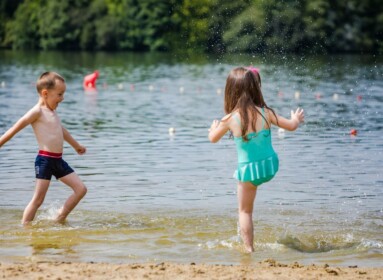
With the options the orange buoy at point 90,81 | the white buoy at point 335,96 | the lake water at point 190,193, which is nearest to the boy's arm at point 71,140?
the lake water at point 190,193

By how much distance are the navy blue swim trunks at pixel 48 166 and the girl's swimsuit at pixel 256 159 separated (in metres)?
2.07

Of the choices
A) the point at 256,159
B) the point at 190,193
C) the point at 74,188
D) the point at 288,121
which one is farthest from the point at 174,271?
the point at 190,193

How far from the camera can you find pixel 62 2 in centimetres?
8844

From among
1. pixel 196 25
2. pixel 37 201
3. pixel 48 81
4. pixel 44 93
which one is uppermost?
pixel 48 81

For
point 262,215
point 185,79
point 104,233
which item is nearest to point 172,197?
point 262,215

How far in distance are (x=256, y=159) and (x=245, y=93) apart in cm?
58

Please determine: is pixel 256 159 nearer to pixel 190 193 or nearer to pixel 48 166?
pixel 48 166

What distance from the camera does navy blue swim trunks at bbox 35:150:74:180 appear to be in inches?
379

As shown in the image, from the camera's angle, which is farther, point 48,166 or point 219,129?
point 48,166

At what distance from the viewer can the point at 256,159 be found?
8453 millimetres

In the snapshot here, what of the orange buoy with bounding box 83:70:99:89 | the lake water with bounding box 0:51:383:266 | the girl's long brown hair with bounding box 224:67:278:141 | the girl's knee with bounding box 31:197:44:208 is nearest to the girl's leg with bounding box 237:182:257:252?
the lake water with bounding box 0:51:383:266

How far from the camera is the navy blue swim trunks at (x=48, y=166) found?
9633mm

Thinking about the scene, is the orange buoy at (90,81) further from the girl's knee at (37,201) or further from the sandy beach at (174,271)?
the sandy beach at (174,271)

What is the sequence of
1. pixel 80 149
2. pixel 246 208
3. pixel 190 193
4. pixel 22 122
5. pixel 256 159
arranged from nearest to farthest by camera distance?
1. pixel 256 159
2. pixel 246 208
3. pixel 22 122
4. pixel 80 149
5. pixel 190 193
